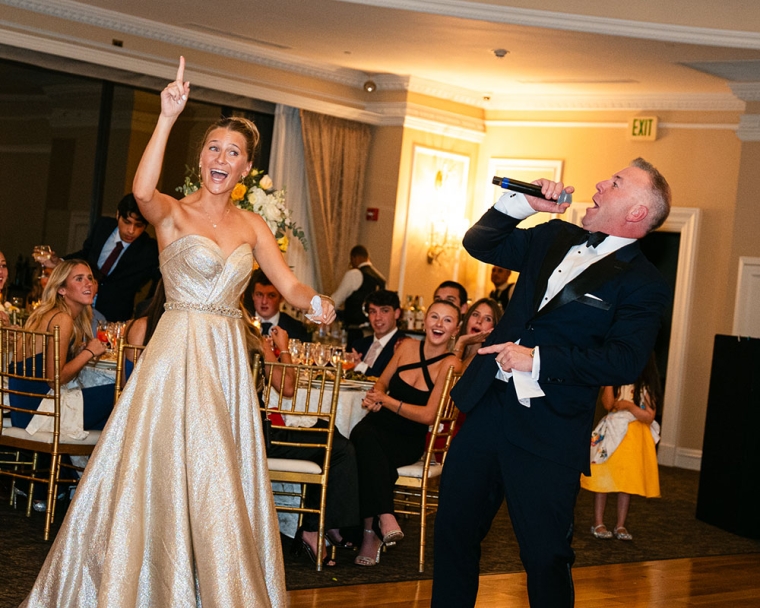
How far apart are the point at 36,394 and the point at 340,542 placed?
1.59 m

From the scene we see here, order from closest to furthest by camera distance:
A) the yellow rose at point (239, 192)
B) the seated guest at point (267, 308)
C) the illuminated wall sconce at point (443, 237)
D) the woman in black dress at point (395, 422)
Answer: the woman in black dress at point (395, 422)
the yellow rose at point (239, 192)
the seated guest at point (267, 308)
the illuminated wall sconce at point (443, 237)

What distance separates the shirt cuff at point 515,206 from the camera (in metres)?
3.12

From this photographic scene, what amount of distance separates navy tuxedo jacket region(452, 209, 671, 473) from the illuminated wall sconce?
8.24 m

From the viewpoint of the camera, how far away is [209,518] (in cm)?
334

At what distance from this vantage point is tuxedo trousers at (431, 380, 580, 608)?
304cm

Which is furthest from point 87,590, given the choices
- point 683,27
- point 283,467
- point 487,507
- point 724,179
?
point 724,179

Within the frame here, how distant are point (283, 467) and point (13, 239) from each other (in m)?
5.40

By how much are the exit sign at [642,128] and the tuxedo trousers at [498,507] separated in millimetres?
7862

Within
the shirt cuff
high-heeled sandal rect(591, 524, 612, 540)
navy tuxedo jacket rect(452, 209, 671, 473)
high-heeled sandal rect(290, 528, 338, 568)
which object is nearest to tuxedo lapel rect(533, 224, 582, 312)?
navy tuxedo jacket rect(452, 209, 671, 473)

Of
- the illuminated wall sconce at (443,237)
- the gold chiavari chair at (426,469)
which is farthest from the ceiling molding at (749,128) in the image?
the gold chiavari chair at (426,469)

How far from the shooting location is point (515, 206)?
3.13 meters

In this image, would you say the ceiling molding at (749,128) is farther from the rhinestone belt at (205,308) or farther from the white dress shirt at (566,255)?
the rhinestone belt at (205,308)

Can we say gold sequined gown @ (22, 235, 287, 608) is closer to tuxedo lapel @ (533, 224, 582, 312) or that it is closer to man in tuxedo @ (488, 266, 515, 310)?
tuxedo lapel @ (533, 224, 582, 312)

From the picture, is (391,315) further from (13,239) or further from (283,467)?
(13,239)
